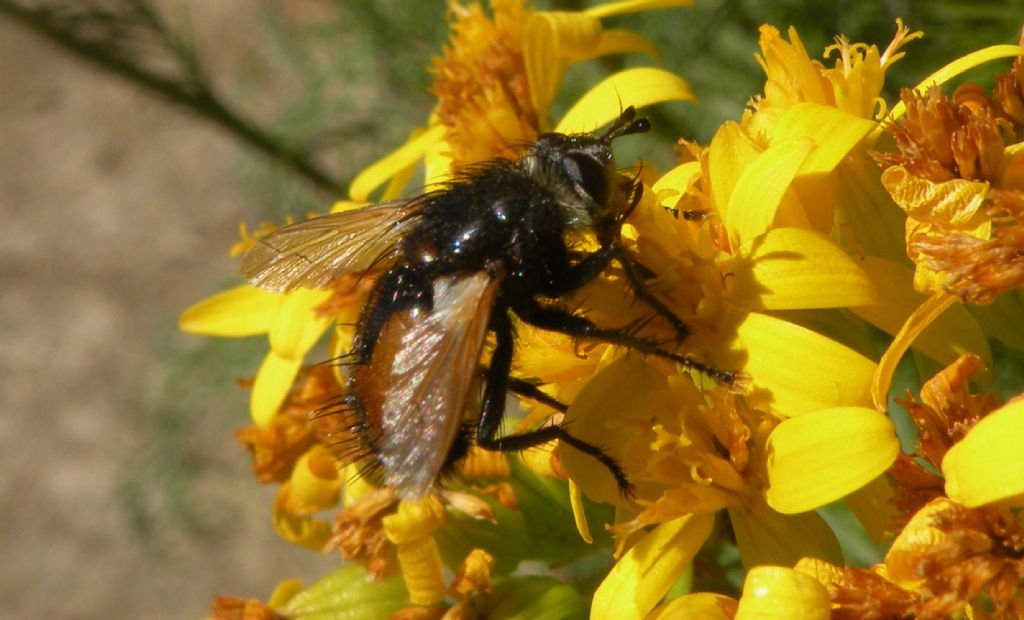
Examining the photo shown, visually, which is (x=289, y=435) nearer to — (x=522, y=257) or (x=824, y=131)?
(x=522, y=257)

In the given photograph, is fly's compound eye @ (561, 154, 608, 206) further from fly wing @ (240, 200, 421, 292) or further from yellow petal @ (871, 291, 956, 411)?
yellow petal @ (871, 291, 956, 411)

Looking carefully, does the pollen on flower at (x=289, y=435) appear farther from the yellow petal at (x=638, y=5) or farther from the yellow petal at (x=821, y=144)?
the yellow petal at (x=821, y=144)

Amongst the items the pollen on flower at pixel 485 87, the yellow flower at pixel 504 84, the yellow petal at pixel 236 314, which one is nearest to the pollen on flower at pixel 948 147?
the yellow flower at pixel 504 84

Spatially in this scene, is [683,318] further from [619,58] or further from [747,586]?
[619,58]

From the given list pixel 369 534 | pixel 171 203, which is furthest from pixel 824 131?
pixel 171 203

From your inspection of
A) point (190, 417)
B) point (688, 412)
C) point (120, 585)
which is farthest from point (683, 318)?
point (120, 585)

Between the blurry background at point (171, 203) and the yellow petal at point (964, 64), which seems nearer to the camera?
the yellow petal at point (964, 64)
